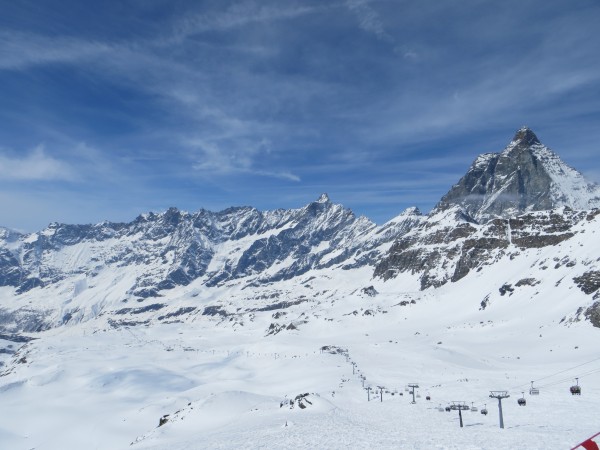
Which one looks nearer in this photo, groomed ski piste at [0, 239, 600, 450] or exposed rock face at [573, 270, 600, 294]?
groomed ski piste at [0, 239, 600, 450]

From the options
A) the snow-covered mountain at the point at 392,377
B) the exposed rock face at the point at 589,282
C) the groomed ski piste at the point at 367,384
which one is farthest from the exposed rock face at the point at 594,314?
the exposed rock face at the point at 589,282

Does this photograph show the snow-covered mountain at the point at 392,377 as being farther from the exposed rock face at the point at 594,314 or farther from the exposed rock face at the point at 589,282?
the exposed rock face at the point at 594,314

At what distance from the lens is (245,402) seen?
225 feet

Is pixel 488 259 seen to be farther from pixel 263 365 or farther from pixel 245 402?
pixel 245 402

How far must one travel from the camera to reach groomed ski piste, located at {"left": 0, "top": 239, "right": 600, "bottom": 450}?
37.1m

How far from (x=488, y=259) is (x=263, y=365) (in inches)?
3907

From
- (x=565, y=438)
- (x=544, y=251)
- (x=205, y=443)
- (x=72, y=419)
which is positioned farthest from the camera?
(x=544, y=251)

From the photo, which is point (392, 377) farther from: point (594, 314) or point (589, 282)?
point (589, 282)

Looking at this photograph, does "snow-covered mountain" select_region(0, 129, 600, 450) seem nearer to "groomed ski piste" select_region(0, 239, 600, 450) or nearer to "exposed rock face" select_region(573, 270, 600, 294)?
"groomed ski piste" select_region(0, 239, 600, 450)

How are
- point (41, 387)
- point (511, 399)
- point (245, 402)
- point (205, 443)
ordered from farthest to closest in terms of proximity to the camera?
point (41, 387), point (245, 402), point (511, 399), point (205, 443)

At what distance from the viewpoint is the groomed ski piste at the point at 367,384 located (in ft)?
122

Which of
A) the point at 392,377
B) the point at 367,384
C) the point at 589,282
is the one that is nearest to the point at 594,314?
the point at 589,282

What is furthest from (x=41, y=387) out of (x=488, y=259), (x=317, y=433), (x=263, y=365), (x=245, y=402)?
(x=488, y=259)

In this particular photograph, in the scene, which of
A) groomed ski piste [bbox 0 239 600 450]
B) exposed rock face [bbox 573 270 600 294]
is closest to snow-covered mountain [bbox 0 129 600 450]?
groomed ski piste [bbox 0 239 600 450]
